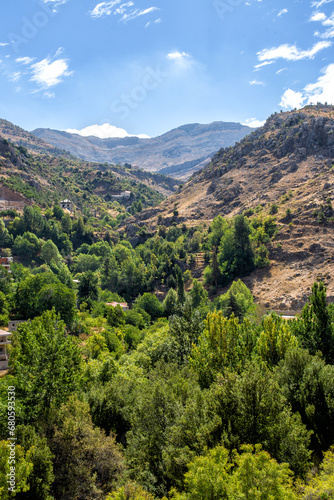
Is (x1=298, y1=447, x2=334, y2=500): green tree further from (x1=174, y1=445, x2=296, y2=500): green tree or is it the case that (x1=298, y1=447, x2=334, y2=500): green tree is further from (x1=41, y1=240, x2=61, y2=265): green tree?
(x1=41, y1=240, x2=61, y2=265): green tree

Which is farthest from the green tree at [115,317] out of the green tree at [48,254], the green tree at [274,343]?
the green tree at [48,254]

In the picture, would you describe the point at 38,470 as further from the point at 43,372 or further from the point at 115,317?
the point at 115,317

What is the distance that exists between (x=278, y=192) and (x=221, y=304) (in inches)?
1977

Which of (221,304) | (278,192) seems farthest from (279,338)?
(278,192)

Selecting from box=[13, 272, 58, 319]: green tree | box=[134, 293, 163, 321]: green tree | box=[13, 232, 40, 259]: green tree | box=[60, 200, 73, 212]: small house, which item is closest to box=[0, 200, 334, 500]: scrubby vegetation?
box=[13, 272, 58, 319]: green tree

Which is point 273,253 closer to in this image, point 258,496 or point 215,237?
point 215,237

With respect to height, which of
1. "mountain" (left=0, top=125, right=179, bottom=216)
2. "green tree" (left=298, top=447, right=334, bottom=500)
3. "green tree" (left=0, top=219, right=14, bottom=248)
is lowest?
"green tree" (left=298, top=447, right=334, bottom=500)
